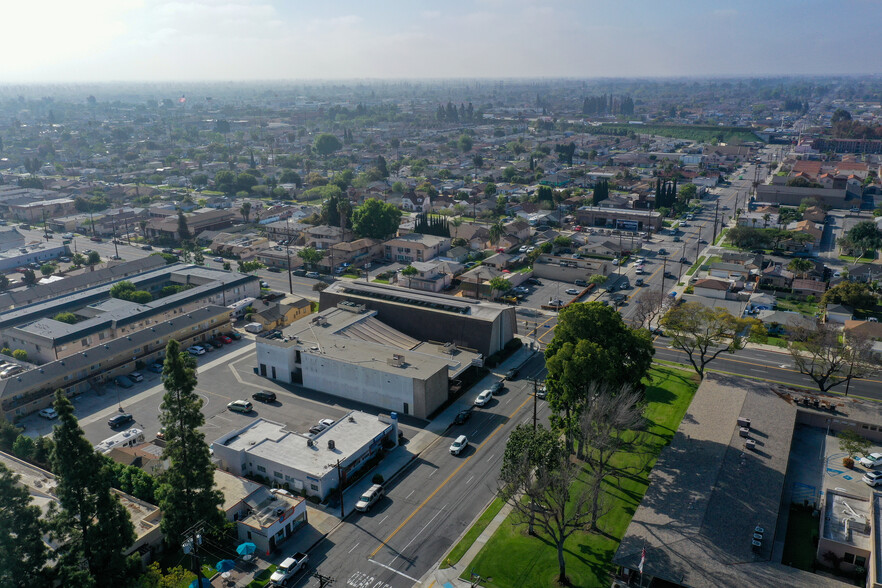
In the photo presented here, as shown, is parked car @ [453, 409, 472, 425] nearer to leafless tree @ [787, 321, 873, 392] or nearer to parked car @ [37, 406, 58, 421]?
leafless tree @ [787, 321, 873, 392]

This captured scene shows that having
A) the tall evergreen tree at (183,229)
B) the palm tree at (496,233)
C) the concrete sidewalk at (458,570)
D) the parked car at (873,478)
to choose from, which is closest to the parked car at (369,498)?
the concrete sidewalk at (458,570)

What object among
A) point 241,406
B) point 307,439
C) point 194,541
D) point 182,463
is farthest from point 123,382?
point 194,541

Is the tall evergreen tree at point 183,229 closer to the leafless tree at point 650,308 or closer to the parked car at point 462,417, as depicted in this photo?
the parked car at point 462,417

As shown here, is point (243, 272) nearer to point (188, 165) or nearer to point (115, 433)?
point (115, 433)

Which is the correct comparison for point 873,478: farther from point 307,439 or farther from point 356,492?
point 307,439

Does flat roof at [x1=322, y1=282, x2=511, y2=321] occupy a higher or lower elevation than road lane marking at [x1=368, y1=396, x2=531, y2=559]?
higher

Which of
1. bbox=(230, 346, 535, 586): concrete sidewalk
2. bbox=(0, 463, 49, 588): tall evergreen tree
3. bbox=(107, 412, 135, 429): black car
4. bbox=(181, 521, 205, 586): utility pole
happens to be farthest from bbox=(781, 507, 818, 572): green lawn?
bbox=(107, 412, 135, 429): black car

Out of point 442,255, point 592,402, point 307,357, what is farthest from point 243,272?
point 592,402
